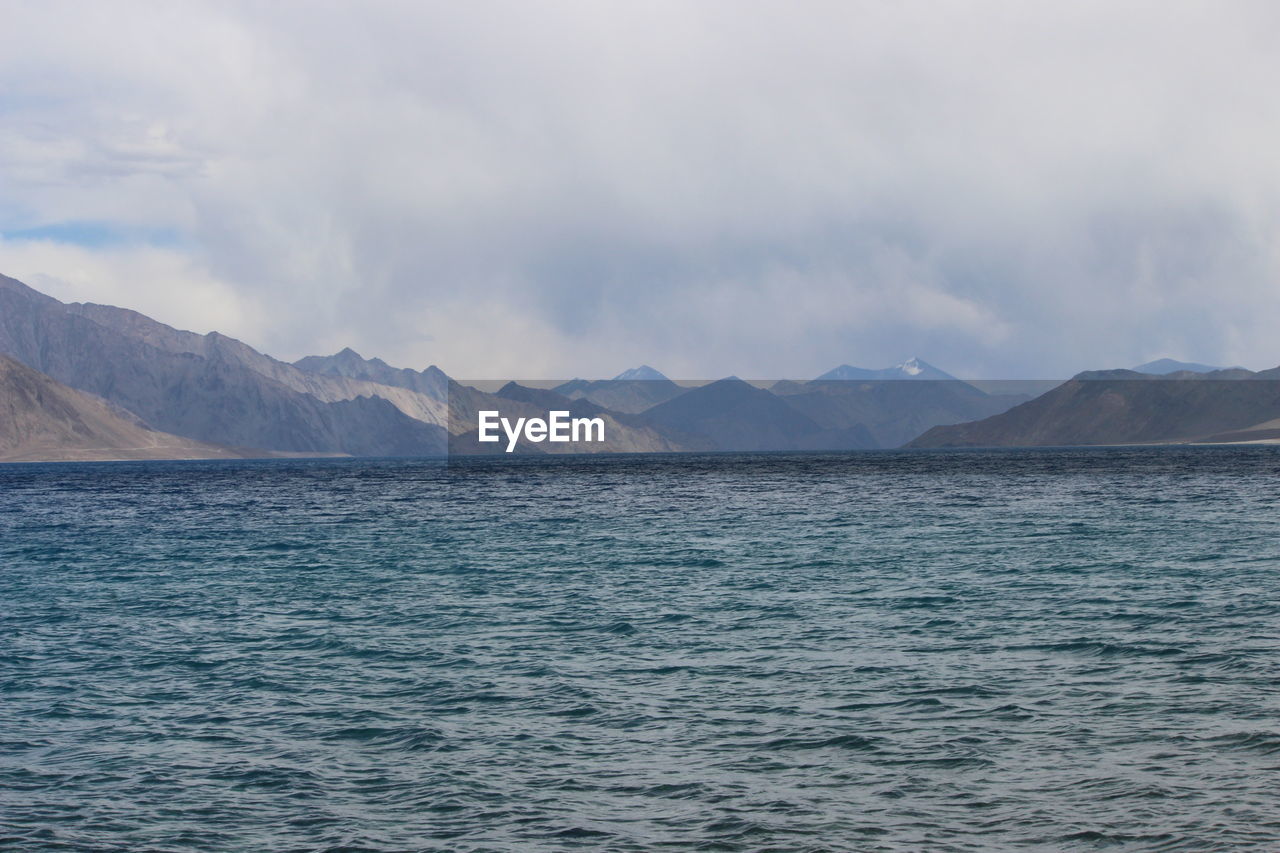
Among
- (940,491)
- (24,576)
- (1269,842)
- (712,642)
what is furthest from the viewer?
(940,491)

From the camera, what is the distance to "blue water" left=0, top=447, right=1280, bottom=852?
51.8ft

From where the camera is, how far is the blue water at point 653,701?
15.8 m

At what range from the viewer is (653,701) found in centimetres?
2247

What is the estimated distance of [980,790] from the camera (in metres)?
16.6

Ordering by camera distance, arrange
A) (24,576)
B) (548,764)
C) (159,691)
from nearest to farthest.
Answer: (548,764) → (159,691) → (24,576)

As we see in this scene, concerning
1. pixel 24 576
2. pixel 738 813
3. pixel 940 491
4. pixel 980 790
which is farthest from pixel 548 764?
pixel 940 491

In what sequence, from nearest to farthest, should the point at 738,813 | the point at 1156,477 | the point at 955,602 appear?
the point at 738,813
the point at 955,602
the point at 1156,477

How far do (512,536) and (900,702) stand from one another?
45.2m

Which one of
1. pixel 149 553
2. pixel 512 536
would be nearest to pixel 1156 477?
pixel 512 536

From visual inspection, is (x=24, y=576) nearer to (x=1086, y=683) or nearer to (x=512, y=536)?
(x=512, y=536)

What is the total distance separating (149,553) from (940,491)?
2969 inches

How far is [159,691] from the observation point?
24.4 meters

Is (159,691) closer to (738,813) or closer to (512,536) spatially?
(738,813)

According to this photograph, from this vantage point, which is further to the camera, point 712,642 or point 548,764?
point 712,642
